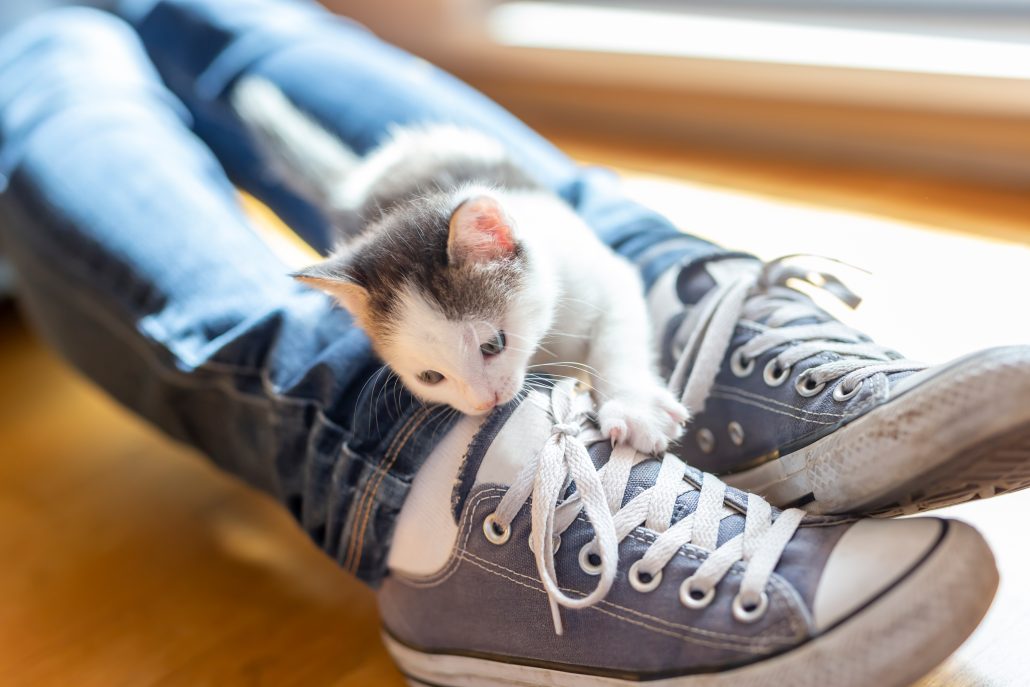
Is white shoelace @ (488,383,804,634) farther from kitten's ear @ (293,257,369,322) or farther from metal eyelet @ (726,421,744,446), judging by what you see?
kitten's ear @ (293,257,369,322)

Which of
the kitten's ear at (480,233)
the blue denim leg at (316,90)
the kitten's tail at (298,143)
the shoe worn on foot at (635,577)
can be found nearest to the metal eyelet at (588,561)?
the shoe worn on foot at (635,577)

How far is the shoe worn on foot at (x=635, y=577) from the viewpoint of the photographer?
0.65 metres

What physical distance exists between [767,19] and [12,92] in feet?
5.30

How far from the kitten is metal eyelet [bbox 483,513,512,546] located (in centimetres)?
11

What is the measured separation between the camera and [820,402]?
0.82 meters

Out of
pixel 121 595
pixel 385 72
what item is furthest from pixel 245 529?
pixel 385 72

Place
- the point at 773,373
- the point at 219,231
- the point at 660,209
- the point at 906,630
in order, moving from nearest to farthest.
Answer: the point at 906,630
the point at 773,373
the point at 219,231
the point at 660,209

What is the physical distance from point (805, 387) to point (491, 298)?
341 mm

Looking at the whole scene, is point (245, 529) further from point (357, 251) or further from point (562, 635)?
point (562, 635)

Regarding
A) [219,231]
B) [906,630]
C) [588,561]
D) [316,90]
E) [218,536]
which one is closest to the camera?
[906,630]

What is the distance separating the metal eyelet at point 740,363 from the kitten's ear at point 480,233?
0.27 meters

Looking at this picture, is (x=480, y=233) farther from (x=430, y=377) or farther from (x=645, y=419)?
(x=645, y=419)

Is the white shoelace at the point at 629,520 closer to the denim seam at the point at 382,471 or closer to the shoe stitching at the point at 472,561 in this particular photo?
the shoe stitching at the point at 472,561

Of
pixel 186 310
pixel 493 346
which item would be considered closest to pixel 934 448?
pixel 493 346
